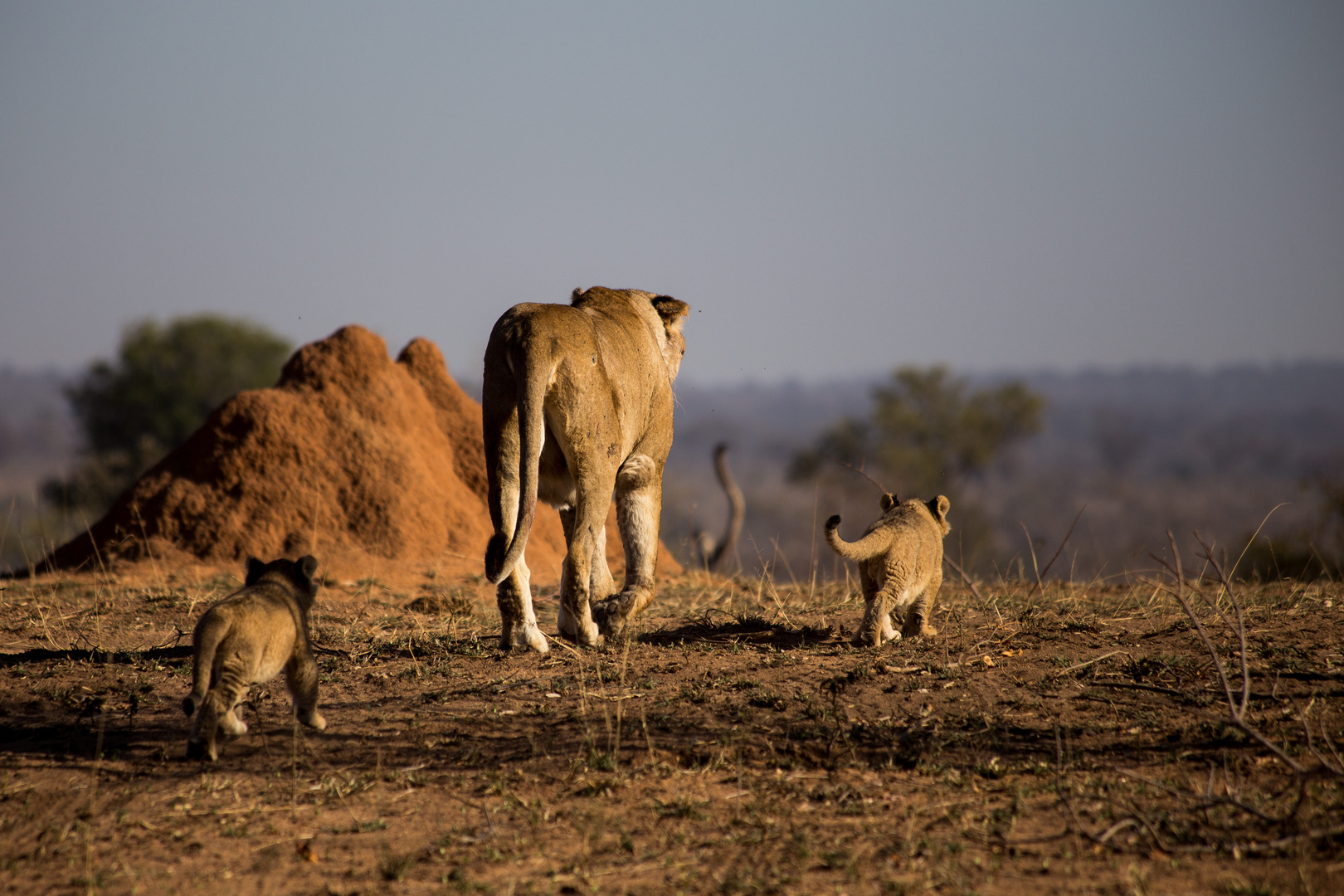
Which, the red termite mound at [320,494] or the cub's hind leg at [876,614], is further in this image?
the red termite mound at [320,494]

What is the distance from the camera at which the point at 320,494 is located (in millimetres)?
9539

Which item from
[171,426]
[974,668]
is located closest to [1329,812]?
[974,668]

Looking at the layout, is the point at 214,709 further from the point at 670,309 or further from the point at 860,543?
the point at 670,309

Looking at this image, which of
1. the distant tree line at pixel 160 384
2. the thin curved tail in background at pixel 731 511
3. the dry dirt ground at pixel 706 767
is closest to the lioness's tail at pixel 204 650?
the dry dirt ground at pixel 706 767

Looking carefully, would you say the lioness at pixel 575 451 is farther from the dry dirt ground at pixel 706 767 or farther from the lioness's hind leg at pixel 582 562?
the dry dirt ground at pixel 706 767

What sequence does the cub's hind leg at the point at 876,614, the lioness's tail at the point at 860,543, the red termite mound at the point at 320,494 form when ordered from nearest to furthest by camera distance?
1. the lioness's tail at the point at 860,543
2. the cub's hind leg at the point at 876,614
3. the red termite mound at the point at 320,494

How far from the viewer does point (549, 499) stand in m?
5.93

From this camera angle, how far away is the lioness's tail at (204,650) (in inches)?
160

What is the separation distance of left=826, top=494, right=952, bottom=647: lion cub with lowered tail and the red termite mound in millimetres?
3988

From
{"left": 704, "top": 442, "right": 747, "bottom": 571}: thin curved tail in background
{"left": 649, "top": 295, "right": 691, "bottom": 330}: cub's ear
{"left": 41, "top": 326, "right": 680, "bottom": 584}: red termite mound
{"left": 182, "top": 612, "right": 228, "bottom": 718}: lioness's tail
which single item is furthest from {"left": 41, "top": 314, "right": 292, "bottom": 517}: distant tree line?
{"left": 182, "top": 612, "right": 228, "bottom": 718}: lioness's tail

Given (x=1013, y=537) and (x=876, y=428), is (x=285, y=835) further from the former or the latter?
(x=1013, y=537)

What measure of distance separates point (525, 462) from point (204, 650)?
1.76 meters

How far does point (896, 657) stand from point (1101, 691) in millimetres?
1040

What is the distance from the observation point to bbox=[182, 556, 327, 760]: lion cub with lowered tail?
13.4 ft
